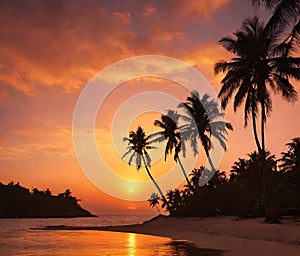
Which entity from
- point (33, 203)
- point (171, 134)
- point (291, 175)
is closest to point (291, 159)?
point (291, 175)

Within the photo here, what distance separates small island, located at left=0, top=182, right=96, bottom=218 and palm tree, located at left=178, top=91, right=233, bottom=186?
118 meters

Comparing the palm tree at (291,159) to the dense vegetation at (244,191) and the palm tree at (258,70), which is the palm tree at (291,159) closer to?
the dense vegetation at (244,191)

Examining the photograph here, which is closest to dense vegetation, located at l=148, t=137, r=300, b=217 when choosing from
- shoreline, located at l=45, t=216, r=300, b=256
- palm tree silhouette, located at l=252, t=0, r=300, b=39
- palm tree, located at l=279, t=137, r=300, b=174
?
palm tree, located at l=279, t=137, r=300, b=174

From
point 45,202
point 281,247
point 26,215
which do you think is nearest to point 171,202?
point 281,247

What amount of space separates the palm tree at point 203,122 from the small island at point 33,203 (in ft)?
386

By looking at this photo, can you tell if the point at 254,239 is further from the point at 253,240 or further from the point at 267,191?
the point at 267,191

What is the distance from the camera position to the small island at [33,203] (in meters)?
A: 150

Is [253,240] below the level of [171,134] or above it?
below

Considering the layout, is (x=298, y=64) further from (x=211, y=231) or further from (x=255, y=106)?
(x=211, y=231)

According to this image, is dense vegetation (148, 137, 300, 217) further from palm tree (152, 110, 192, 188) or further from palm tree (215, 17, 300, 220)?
palm tree (215, 17, 300, 220)

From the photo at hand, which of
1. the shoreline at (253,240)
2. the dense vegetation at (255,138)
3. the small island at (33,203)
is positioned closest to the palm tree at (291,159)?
the dense vegetation at (255,138)

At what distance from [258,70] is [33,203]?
148543 millimetres

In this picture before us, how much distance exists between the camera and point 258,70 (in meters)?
27.7

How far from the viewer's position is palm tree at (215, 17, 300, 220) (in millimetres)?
27516
